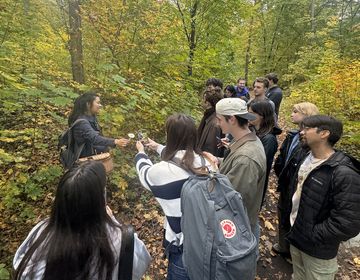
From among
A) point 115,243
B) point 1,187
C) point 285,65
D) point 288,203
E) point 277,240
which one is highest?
point 285,65

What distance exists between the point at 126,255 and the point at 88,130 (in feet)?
9.02

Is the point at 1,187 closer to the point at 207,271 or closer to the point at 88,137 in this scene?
the point at 88,137

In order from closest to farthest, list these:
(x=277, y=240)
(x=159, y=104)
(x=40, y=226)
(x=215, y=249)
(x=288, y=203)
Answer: (x=40, y=226)
(x=215, y=249)
(x=288, y=203)
(x=277, y=240)
(x=159, y=104)

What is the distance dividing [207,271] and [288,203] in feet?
6.38

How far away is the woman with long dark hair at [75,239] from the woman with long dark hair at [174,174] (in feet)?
2.10

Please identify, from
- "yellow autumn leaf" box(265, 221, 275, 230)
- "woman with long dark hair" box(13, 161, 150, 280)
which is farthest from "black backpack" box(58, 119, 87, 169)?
"yellow autumn leaf" box(265, 221, 275, 230)

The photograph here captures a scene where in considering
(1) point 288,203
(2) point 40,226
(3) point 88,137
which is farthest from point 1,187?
(1) point 288,203

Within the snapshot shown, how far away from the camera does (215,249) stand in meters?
1.88

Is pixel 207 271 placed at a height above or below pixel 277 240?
above

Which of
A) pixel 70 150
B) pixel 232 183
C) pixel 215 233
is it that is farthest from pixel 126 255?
pixel 70 150

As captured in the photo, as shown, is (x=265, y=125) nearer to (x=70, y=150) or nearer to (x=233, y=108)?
(x=233, y=108)

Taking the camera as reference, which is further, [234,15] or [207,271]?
[234,15]

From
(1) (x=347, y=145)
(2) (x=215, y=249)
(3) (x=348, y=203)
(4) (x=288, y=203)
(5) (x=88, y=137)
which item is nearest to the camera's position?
(2) (x=215, y=249)

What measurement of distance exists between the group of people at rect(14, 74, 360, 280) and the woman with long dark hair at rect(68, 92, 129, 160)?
110 centimetres
